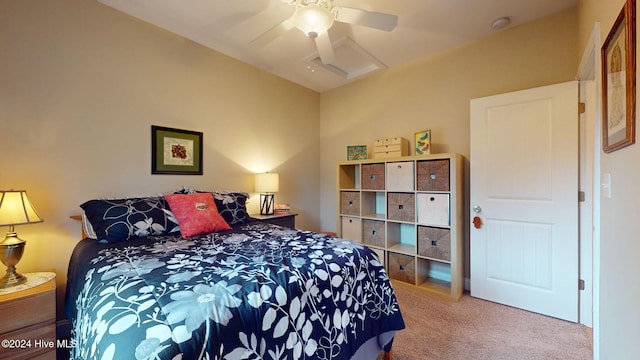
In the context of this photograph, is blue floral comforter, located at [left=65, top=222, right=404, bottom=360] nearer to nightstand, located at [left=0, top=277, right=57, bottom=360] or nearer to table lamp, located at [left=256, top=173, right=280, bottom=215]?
nightstand, located at [left=0, top=277, right=57, bottom=360]

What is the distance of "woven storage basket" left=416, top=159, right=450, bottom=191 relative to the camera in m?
2.55

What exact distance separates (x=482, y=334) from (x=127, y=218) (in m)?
2.85

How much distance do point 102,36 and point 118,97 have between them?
1.69ft

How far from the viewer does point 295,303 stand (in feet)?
3.59

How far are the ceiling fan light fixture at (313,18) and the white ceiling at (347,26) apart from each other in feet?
0.67

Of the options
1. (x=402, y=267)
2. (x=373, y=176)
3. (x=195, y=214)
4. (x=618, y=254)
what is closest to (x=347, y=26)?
(x=373, y=176)

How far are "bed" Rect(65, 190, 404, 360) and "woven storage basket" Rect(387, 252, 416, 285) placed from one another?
4.08 feet

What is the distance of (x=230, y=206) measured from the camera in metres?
2.48

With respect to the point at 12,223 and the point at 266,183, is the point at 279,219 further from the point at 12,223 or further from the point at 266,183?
the point at 12,223

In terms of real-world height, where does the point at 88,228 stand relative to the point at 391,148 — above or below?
below

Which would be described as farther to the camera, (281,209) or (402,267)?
(281,209)

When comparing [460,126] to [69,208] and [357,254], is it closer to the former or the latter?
[357,254]

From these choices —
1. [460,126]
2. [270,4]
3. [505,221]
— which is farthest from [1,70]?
[505,221]

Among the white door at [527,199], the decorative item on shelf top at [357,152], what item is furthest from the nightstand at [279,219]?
the white door at [527,199]
